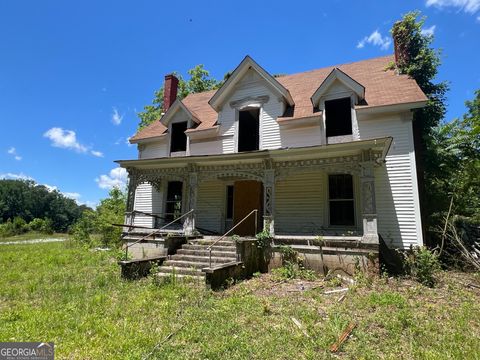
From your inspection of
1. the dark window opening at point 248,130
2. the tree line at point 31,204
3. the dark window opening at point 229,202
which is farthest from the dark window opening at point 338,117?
the tree line at point 31,204

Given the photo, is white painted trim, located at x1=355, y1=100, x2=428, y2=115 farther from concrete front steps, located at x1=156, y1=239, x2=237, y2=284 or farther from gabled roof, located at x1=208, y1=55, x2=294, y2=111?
concrete front steps, located at x1=156, y1=239, x2=237, y2=284

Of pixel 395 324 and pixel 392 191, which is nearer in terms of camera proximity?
pixel 395 324

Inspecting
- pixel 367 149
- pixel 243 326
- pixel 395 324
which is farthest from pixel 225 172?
pixel 395 324

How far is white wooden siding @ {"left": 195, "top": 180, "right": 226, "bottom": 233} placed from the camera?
13.5 metres

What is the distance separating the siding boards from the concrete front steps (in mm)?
2881

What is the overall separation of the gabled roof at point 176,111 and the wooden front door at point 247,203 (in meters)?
4.31

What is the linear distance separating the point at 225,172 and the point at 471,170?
10.5 m

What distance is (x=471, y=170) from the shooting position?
12.3m

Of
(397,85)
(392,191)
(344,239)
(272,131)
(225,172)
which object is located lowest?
(344,239)

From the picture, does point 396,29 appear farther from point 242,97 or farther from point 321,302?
point 321,302

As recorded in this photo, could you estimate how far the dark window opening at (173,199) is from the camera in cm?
1475

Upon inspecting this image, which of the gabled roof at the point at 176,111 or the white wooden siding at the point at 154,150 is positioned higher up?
the gabled roof at the point at 176,111

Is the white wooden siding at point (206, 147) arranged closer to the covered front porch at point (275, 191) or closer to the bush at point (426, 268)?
the covered front porch at point (275, 191)

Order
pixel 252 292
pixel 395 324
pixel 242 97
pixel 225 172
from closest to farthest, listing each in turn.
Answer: pixel 395 324 < pixel 252 292 < pixel 225 172 < pixel 242 97
